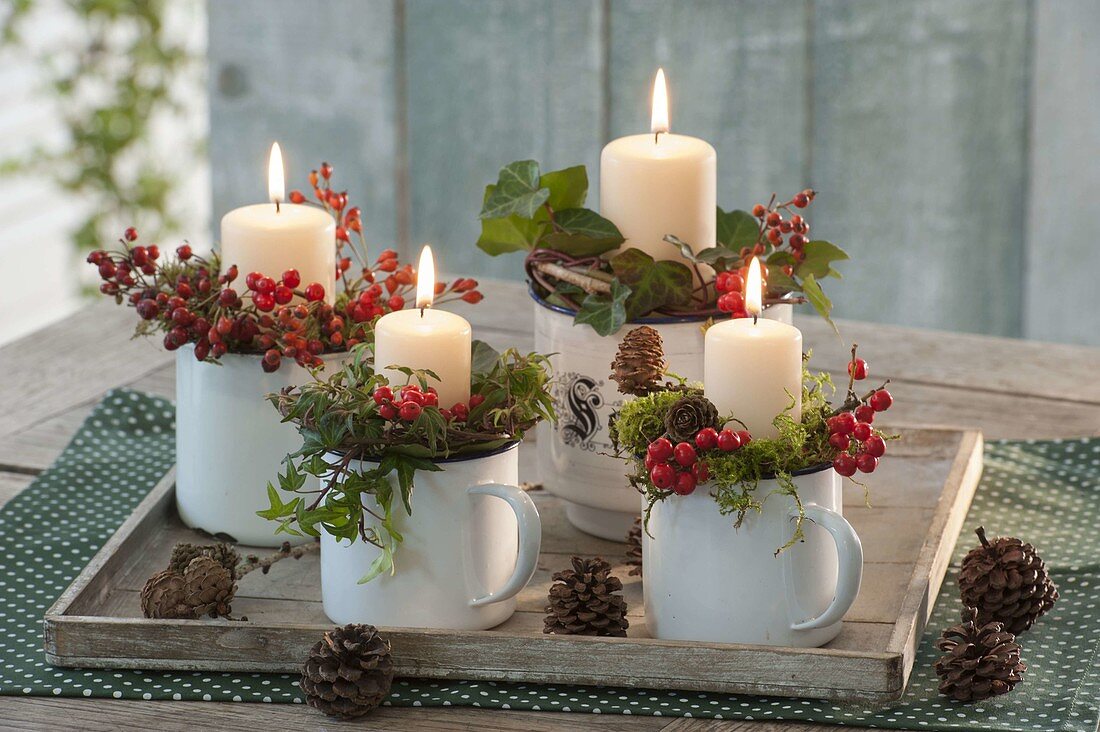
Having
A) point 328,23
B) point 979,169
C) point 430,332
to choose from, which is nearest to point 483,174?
point 328,23

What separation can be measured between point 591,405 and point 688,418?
0.18m

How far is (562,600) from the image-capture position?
82 cm

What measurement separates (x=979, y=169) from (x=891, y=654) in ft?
4.43

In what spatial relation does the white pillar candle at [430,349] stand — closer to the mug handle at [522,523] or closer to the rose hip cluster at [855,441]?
the mug handle at [522,523]

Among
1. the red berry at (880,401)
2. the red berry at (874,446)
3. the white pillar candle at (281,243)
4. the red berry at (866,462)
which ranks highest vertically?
the white pillar candle at (281,243)

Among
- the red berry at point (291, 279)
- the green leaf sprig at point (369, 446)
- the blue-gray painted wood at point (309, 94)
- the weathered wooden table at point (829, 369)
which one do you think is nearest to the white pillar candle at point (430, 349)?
the green leaf sprig at point (369, 446)

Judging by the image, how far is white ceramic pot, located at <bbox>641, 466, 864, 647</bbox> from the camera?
2.50 ft

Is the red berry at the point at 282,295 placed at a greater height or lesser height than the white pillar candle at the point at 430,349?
greater

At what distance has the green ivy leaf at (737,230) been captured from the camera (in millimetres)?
982

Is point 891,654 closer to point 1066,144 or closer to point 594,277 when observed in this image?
point 594,277

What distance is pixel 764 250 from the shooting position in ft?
3.10

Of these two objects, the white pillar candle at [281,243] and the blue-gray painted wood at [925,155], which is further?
the blue-gray painted wood at [925,155]

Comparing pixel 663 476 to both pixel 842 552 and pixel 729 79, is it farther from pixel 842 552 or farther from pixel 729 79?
pixel 729 79

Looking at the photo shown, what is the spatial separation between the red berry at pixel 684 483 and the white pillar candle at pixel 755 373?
0.15ft
